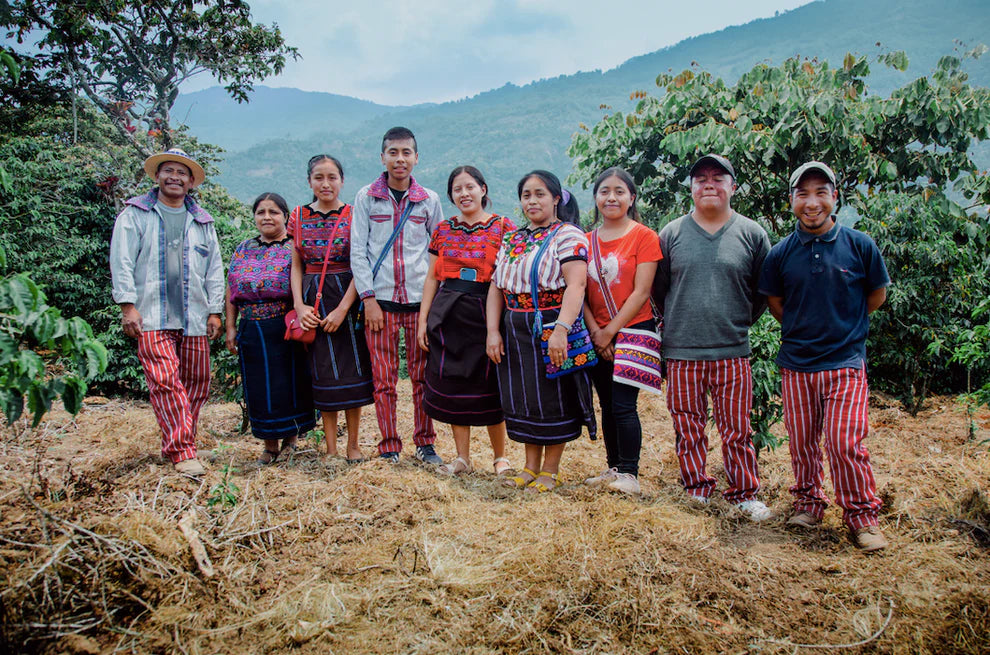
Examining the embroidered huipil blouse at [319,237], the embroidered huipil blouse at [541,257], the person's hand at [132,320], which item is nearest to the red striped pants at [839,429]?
the embroidered huipil blouse at [541,257]

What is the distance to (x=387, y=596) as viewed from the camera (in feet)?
6.93

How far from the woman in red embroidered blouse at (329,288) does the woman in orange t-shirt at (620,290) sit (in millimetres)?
1322

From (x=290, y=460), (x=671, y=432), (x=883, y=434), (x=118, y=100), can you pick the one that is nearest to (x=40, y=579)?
(x=290, y=460)

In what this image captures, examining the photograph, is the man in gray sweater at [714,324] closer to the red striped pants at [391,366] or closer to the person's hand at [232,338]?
the red striped pants at [391,366]

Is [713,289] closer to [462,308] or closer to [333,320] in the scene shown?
[462,308]

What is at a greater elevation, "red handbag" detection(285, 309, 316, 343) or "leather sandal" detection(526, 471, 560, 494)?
"red handbag" detection(285, 309, 316, 343)

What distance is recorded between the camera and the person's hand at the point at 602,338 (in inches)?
117

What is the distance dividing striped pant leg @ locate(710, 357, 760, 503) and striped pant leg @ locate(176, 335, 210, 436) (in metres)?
2.71

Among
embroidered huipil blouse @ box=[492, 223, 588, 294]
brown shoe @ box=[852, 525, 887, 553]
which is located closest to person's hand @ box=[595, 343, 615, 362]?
embroidered huipil blouse @ box=[492, 223, 588, 294]

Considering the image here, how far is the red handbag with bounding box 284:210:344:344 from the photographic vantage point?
3250 mm

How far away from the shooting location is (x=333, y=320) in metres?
3.28

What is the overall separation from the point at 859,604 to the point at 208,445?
4.11 meters

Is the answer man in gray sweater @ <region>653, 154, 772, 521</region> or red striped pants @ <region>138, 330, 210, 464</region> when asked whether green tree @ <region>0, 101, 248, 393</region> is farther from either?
man in gray sweater @ <region>653, 154, 772, 521</region>

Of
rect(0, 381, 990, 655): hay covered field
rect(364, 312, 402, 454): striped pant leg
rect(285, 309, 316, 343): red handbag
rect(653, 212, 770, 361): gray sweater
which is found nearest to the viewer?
rect(0, 381, 990, 655): hay covered field
